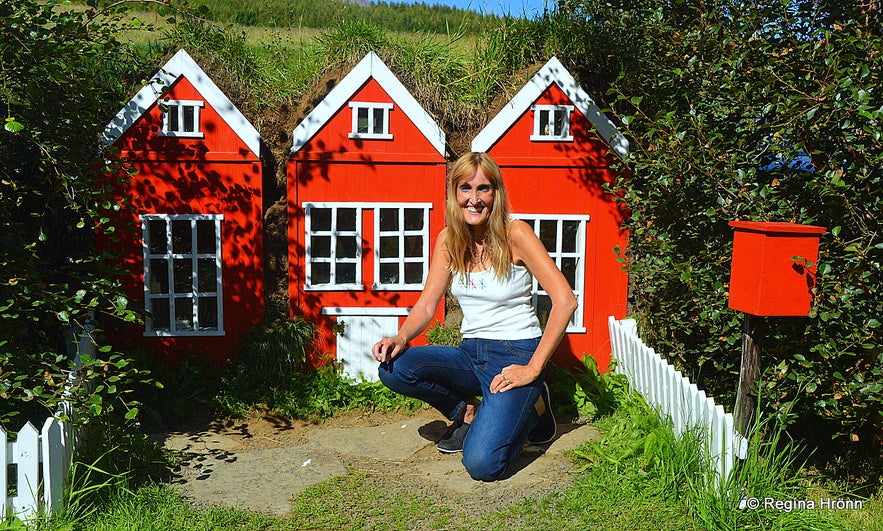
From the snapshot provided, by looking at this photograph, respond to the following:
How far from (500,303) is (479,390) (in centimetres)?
62

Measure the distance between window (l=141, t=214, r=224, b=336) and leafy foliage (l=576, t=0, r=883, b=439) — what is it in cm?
357

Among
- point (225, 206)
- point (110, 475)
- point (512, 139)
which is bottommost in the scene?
point (110, 475)

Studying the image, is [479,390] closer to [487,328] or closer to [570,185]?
[487,328]

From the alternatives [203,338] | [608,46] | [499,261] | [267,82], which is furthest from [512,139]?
[203,338]

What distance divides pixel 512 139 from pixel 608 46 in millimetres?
1343

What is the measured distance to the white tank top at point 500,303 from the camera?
189 inches

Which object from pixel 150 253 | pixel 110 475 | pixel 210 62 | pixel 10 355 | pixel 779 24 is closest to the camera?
pixel 10 355

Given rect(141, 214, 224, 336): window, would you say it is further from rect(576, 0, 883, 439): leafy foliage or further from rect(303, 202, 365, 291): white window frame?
rect(576, 0, 883, 439): leafy foliage

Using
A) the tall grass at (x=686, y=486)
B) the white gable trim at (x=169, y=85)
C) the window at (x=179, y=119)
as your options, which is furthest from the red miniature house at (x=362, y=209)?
the tall grass at (x=686, y=486)

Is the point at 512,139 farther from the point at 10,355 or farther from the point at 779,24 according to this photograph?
the point at 10,355

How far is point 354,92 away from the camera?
6277mm

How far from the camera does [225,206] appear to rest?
20.7 ft

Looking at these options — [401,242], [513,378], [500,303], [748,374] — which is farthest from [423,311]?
[748,374]

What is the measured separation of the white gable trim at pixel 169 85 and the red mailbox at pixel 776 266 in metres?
4.09
